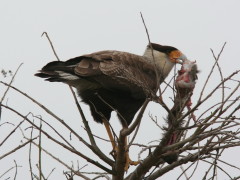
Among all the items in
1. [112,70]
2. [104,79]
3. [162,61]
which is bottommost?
[104,79]

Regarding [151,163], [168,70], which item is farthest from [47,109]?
[168,70]

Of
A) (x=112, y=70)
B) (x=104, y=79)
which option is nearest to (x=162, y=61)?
(x=112, y=70)

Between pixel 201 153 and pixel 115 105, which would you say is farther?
pixel 115 105

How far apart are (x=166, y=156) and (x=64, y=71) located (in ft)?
5.26

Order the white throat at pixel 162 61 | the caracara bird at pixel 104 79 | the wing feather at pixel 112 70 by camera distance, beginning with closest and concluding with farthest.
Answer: the caracara bird at pixel 104 79
the wing feather at pixel 112 70
the white throat at pixel 162 61

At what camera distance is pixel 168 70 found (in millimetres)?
5863

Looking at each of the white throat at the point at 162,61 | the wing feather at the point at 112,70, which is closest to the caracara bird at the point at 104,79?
the wing feather at the point at 112,70

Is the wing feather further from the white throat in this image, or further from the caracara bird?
the white throat

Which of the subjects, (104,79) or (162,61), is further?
(162,61)

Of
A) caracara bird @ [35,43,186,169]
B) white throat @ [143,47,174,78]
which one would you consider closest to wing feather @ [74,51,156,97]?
caracara bird @ [35,43,186,169]

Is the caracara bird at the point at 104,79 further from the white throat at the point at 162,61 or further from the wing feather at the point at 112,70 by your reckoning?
the white throat at the point at 162,61

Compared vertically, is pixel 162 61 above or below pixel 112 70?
above

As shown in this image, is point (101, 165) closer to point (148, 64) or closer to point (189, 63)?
point (189, 63)

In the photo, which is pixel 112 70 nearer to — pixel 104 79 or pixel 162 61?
pixel 104 79
